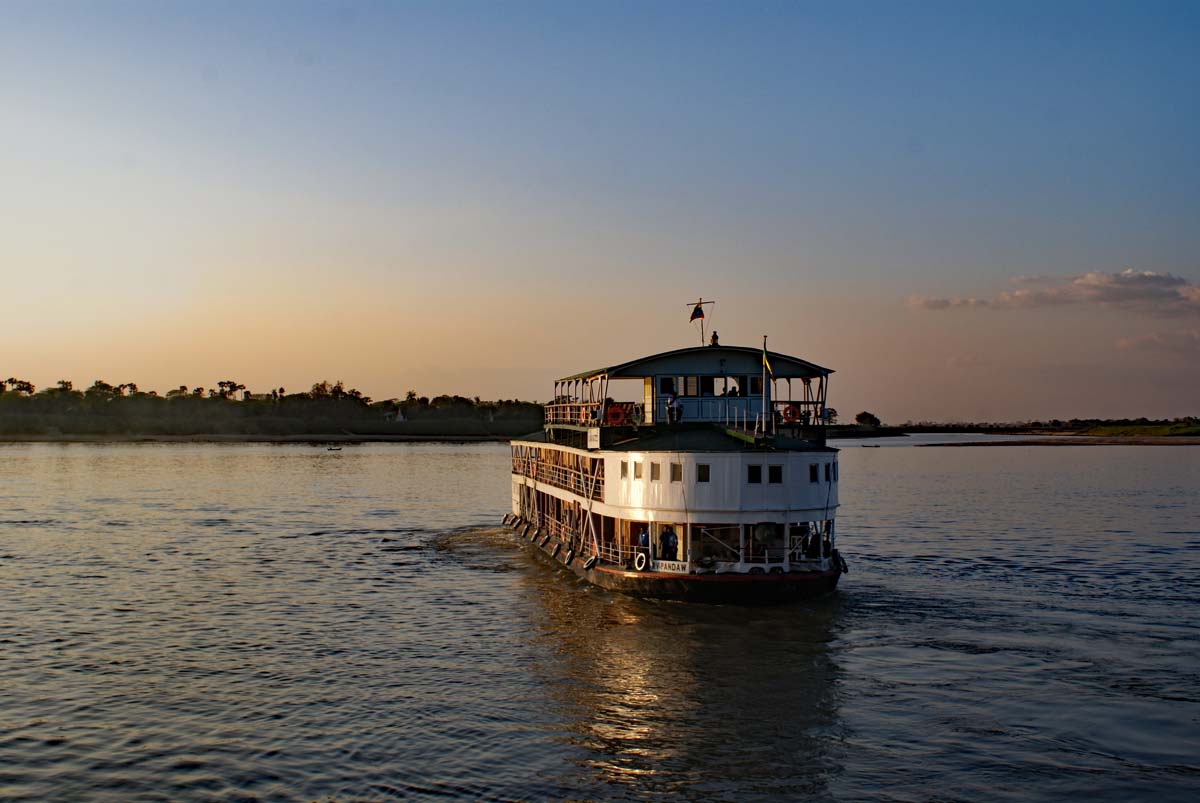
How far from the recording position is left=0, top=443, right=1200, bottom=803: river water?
2080 centimetres

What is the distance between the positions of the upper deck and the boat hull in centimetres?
597

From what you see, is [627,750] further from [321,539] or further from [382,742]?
[321,539]

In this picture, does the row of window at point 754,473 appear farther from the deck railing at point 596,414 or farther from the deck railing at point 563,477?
the deck railing at point 563,477

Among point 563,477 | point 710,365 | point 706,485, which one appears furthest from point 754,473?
point 563,477

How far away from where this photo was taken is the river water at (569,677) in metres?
20.8

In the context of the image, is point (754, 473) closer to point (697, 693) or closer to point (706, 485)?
point (706, 485)

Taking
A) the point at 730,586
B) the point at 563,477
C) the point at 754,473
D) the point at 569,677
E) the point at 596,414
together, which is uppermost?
the point at 596,414

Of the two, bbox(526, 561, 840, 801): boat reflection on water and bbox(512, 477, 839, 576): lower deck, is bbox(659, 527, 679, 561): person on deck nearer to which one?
bbox(512, 477, 839, 576): lower deck

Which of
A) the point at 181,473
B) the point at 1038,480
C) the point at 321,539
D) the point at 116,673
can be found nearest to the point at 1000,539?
the point at 321,539

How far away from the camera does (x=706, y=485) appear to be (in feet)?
114

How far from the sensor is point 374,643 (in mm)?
32219

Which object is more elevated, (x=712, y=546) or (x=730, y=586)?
(x=712, y=546)

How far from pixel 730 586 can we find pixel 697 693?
8.48m

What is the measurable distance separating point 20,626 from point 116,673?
28.4ft
